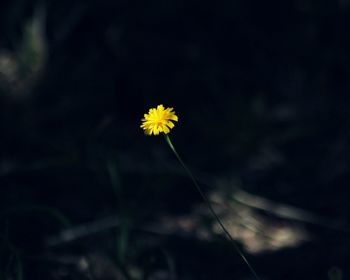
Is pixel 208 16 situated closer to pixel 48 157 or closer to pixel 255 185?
pixel 255 185

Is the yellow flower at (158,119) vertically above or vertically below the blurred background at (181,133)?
below

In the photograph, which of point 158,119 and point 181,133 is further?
point 181,133

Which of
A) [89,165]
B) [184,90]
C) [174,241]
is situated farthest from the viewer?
[184,90]

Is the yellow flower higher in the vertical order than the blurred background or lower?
lower

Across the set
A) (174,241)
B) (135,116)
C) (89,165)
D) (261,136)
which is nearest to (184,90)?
(135,116)

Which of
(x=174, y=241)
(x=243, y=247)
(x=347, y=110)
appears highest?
(x=347, y=110)

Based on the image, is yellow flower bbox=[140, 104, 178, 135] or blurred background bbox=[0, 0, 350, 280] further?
blurred background bbox=[0, 0, 350, 280]

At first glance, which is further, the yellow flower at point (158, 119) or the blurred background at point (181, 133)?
the blurred background at point (181, 133)

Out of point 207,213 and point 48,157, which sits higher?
point 48,157
